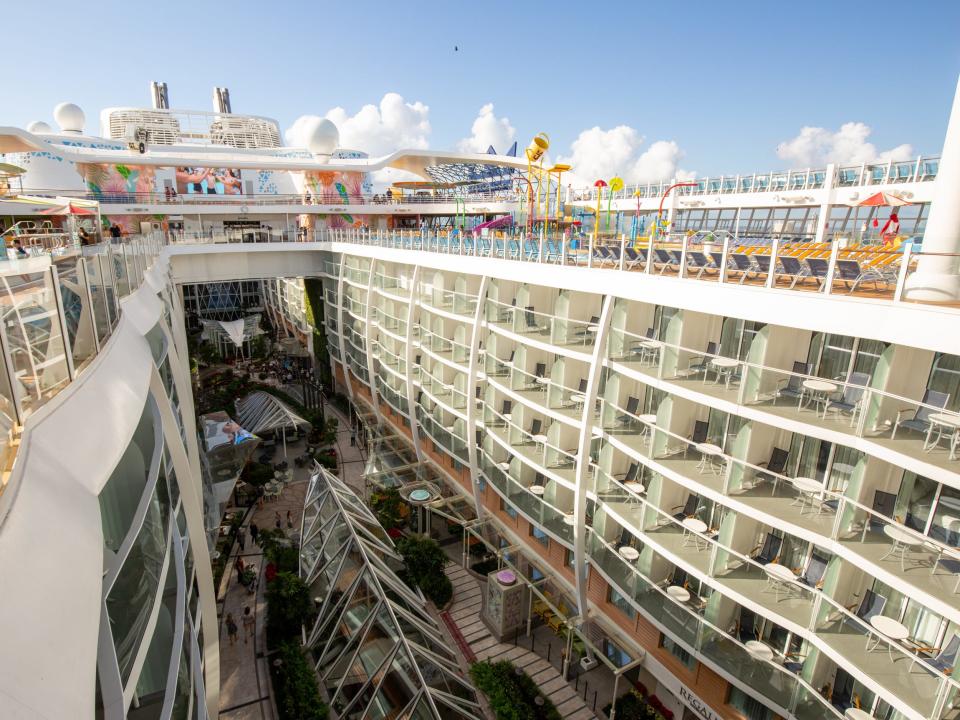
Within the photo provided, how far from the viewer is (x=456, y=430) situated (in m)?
24.2

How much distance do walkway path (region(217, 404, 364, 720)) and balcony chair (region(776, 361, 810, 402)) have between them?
16.3m

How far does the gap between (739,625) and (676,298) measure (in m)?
8.12

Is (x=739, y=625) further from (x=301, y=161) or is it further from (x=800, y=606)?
(x=301, y=161)

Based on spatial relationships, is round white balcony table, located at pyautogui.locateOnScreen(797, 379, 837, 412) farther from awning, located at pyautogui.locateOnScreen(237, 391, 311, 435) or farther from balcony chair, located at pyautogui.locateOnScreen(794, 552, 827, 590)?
awning, located at pyautogui.locateOnScreen(237, 391, 311, 435)

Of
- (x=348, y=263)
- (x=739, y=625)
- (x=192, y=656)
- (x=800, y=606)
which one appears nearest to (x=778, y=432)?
(x=800, y=606)

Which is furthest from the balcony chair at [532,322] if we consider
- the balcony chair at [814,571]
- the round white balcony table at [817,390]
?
the balcony chair at [814,571]

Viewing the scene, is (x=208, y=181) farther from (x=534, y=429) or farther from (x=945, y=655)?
(x=945, y=655)

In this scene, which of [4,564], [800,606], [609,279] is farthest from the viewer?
[609,279]

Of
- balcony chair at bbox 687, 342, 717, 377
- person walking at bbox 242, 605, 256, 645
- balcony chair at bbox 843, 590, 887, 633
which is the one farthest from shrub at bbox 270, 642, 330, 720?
balcony chair at bbox 687, 342, 717, 377

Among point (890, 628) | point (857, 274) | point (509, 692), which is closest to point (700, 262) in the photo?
point (857, 274)

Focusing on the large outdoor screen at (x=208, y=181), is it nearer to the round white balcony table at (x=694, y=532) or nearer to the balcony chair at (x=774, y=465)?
the round white balcony table at (x=694, y=532)

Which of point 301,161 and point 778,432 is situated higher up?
point 301,161

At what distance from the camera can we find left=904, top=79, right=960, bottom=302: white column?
9.87m

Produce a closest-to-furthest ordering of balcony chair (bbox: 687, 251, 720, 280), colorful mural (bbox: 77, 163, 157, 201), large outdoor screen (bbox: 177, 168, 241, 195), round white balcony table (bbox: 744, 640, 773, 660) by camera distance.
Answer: round white balcony table (bbox: 744, 640, 773, 660)
balcony chair (bbox: 687, 251, 720, 280)
colorful mural (bbox: 77, 163, 157, 201)
large outdoor screen (bbox: 177, 168, 241, 195)
